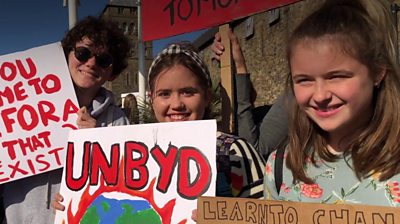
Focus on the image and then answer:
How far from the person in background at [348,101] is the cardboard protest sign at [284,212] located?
9 centimetres

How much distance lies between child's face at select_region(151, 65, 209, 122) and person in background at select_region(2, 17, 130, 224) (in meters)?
0.42

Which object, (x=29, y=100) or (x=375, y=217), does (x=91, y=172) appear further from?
(x=375, y=217)

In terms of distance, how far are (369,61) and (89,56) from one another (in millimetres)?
1181

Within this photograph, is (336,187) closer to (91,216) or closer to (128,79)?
(91,216)

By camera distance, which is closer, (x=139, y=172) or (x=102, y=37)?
(x=139, y=172)

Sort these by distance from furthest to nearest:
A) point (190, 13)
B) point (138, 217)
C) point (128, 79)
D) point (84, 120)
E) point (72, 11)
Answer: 1. point (128, 79)
2. point (72, 11)
3. point (190, 13)
4. point (84, 120)
5. point (138, 217)

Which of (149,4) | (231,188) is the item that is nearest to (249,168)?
(231,188)

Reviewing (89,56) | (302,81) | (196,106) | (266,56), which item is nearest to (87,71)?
(89,56)

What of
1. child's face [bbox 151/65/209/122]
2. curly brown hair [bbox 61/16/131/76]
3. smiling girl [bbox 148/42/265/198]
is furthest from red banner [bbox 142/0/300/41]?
child's face [bbox 151/65/209/122]

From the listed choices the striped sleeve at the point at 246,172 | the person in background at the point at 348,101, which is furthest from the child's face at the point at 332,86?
the striped sleeve at the point at 246,172

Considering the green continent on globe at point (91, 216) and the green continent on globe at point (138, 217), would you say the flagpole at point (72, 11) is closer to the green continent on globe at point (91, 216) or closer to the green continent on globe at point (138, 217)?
the green continent on globe at point (91, 216)

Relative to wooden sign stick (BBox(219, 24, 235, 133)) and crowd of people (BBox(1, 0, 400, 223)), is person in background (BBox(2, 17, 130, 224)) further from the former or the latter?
wooden sign stick (BBox(219, 24, 235, 133))

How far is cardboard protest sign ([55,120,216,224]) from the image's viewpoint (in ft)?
4.58

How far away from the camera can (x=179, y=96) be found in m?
1.56
